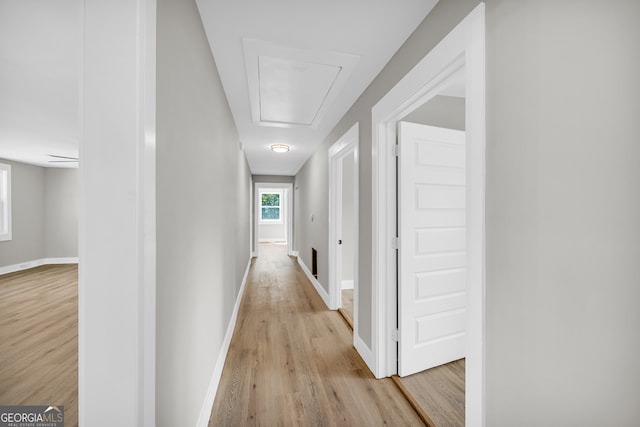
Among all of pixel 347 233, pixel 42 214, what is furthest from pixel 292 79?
pixel 42 214

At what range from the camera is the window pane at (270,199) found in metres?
10.5

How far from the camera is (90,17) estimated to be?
2.21ft

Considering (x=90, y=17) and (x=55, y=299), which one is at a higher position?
(x=90, y=17)

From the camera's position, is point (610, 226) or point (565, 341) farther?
point (565, 341)

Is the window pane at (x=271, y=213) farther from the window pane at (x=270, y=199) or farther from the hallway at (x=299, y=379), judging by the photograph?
the hallway at (x=299, y=379)

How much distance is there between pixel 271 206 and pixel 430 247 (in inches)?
359

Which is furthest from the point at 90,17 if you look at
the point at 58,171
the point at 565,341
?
the point at 58,171

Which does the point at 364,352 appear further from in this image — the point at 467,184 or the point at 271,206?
the point at 271,206

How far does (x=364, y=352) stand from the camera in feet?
7.41

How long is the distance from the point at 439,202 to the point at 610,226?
55.4 inches

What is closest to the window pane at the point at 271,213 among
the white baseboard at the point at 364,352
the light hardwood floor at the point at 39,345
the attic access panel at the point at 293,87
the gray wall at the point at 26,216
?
the gray wall at the point at 26,216

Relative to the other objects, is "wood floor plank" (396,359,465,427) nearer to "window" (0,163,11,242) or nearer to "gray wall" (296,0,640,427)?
"gray wall" (296,0,640,427)

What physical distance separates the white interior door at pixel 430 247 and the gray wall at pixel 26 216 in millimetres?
7841

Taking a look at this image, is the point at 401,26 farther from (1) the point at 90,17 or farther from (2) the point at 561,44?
(1) the point at 90,17
